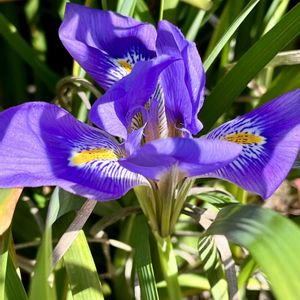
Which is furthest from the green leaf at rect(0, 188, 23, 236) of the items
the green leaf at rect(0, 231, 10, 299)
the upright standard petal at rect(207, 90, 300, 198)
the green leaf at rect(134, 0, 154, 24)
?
the green leaf at rect(134, 0, 154, 24)

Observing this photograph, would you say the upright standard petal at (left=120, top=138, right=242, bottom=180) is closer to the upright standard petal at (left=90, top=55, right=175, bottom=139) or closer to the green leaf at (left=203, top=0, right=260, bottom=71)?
the upright standard petal at (left=90, top=55, right=175, bottom=139)

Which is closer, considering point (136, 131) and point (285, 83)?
point (136, 131)

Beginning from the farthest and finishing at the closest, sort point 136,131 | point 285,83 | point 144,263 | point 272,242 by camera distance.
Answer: point 285,83 → point 144,263 → point 136,131 → point 272,242

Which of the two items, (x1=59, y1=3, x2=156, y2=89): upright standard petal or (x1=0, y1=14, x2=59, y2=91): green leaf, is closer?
(x1=59, y1=3, x2=156, y2=89): upright standard petal

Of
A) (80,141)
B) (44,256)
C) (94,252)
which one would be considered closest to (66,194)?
(80,141)

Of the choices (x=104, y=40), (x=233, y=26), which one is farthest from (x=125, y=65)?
(x=233, y=26)

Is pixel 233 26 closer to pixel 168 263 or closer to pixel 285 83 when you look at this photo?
pixel 285 83

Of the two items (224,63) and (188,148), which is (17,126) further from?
(224,63)
